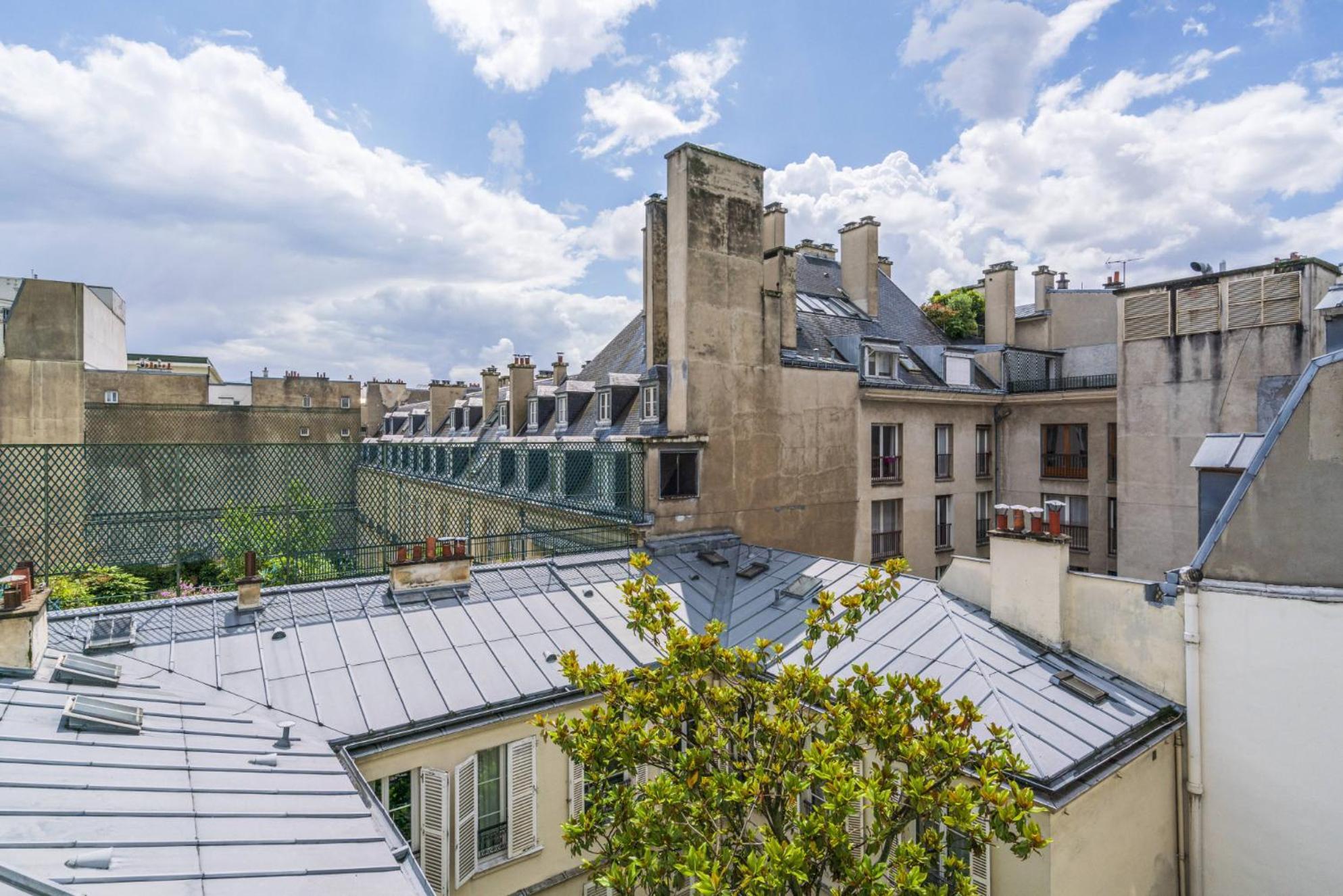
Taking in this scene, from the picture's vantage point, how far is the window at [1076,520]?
20172 millimetres

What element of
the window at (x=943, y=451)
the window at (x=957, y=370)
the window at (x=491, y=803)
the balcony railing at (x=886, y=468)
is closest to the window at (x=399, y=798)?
the window at (x=491, y=803)

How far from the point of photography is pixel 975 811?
5750 millimetres

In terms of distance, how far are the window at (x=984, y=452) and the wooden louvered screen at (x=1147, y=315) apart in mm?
5418

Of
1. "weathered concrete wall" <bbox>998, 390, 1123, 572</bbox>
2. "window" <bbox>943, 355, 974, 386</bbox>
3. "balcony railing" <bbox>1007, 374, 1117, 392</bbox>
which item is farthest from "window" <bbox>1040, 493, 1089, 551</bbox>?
"window" <bbox>943, 355, 974, 386</bbox>

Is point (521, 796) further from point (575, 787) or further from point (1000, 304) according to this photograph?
point (1000, 304)

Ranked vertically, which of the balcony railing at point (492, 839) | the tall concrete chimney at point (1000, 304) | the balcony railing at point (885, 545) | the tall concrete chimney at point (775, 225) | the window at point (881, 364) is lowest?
the balcony railing at point (492, 839)

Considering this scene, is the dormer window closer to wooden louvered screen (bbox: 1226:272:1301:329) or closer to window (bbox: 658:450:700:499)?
window (bbox: 658:450:700:499)

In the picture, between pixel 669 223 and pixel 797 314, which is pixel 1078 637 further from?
pixel 797 314

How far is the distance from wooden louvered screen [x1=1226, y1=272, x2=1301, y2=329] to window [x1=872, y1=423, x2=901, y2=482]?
771cm

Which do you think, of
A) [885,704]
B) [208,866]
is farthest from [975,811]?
[208,866]

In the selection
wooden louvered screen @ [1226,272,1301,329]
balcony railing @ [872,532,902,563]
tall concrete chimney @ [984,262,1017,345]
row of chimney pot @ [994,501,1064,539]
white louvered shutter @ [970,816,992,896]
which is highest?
tall concrete chimney @ [984,262,1017,345]

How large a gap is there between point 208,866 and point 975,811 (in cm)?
578

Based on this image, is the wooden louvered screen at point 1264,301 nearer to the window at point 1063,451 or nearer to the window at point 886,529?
the window at point 1063,451

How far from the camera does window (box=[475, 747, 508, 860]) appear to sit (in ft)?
25.3
